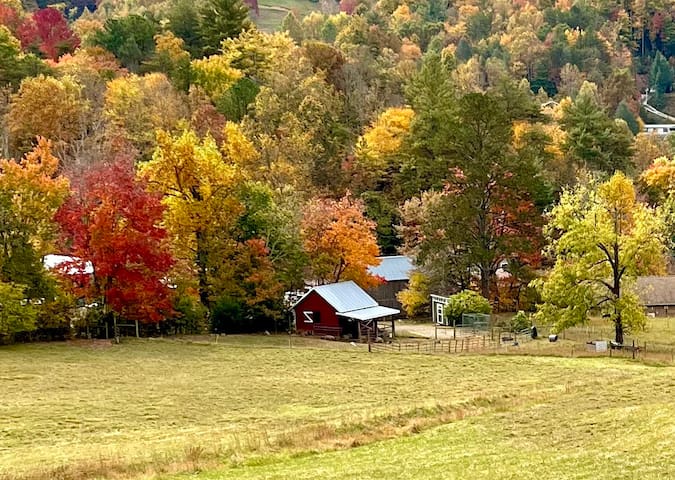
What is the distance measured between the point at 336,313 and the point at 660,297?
23443 mm

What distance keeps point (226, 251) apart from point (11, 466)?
1203 inches

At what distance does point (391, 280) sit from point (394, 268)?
1221 millimetres

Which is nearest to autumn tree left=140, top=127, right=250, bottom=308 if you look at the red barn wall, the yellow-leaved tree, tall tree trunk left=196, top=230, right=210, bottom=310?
tall tree trunk left=196, top=230, right=210, bottom=310

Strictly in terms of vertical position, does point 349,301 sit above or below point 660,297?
below

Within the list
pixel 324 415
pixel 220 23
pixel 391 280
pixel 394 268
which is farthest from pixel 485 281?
pixel 220 23

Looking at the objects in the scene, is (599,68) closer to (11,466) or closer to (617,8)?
(617,8)

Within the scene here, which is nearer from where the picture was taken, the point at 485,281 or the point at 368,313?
the point at 368,313

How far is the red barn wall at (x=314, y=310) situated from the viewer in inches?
2100

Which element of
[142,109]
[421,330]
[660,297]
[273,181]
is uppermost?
[142,109]

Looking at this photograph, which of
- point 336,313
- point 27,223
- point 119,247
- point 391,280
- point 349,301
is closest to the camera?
point 119,247

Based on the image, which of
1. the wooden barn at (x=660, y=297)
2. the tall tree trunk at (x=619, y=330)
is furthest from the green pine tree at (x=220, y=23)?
the tall tree trunk at (x=619, y=330)

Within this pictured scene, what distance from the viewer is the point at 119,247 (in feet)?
158

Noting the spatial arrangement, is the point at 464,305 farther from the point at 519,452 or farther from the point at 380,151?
the point at 519,452

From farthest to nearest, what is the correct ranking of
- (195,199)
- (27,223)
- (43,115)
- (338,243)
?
(43,115), (338,243), (195,199), (27,223)
